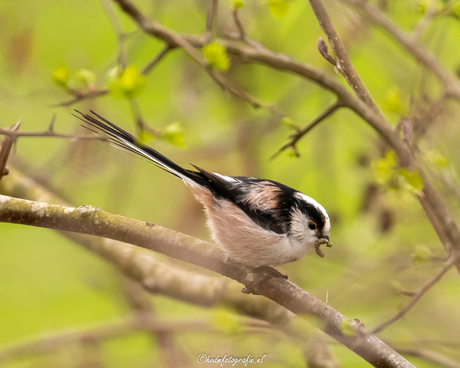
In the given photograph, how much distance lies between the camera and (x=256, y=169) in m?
3.65

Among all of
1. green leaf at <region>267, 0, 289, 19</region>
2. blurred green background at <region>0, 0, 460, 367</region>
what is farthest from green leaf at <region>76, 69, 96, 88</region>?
green leaf at <region>267, 0, 289, 19</region>

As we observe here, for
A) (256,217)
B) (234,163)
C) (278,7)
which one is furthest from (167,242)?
(234,163)

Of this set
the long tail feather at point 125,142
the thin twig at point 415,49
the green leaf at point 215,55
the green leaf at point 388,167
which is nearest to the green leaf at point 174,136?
the long tail feather at point 125,142

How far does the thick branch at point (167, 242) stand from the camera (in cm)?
143

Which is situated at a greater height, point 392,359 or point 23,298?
point 392,359

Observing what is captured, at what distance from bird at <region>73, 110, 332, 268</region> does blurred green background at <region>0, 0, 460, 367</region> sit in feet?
0.89

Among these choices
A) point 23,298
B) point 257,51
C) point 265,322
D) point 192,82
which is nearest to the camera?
point 257,51

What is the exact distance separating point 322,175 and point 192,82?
63.5 inches

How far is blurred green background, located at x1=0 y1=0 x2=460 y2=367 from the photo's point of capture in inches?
90.9

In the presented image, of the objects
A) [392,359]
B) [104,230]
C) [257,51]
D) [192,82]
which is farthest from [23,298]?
[392,359]

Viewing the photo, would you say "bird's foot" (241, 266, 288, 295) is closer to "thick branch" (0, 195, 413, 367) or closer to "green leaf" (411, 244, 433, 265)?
"thick branch" (0, 195, 413, 367)

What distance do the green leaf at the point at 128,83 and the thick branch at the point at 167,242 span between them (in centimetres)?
51

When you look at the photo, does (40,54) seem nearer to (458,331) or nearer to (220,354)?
(220,354)

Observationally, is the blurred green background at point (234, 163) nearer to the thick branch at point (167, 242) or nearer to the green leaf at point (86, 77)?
the green leaf at point (86, 77)
